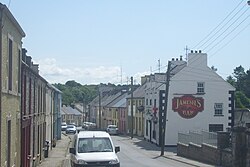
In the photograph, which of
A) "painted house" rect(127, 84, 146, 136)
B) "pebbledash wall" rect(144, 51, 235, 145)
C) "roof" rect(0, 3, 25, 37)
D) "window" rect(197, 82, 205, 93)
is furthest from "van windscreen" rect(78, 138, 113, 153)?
"painted house" rect(127, 84, 146, 136)

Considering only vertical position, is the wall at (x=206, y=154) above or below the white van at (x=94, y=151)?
below

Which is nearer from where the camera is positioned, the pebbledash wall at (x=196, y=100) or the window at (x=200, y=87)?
the pebbledash wall at (x=196, y=100)

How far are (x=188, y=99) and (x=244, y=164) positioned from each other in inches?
1088

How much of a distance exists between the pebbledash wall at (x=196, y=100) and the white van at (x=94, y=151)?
34.7 meters

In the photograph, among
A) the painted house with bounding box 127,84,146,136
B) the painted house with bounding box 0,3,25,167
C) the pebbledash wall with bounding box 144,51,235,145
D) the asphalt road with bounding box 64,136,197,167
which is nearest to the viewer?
the painted house with bounding box 0,3,25,167

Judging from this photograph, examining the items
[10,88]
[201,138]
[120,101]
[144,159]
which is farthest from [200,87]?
[10,88]

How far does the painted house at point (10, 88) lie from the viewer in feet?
51.2

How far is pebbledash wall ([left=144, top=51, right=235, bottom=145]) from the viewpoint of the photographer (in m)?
58.2

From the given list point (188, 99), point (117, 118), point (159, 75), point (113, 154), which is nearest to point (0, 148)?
point (113, 154)

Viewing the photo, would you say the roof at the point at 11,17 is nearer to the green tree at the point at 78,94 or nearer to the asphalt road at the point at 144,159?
the asphalt road at the point at 144,159

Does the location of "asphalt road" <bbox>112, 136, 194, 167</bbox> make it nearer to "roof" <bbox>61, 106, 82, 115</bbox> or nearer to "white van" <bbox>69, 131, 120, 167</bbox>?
"white van" <bbox>69, 131, 120, 167</bbox>

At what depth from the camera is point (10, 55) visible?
18.1 metres

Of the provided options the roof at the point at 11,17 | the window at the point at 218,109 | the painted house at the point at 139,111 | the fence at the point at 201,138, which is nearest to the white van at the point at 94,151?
the roof at the point at 11,17

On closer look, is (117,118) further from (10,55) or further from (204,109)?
(10,55)
